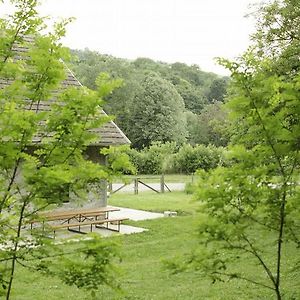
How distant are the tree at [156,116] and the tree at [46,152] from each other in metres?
51.1

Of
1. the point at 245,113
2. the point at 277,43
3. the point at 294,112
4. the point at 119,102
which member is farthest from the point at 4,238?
the point at 119,102

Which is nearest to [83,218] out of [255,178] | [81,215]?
[81,215]

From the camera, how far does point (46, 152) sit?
4.29 m

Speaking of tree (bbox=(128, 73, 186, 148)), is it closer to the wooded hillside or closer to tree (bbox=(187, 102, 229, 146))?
the wooded hillside

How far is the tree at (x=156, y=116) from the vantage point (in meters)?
56.5

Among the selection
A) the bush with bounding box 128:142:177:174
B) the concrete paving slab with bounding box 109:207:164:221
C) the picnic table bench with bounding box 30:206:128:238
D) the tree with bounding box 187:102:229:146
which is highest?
the tree with bounding box 187:102:229:146

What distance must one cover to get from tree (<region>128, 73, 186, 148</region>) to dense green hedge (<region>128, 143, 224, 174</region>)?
16168 mm

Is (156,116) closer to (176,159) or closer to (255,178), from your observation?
(176,159)

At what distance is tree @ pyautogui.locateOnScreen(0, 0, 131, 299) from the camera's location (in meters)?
4.10

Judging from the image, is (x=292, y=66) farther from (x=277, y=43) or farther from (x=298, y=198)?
(x=298, y=198)

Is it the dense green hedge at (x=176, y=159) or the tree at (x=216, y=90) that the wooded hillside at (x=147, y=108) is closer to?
the tree at (x=216, y=90)

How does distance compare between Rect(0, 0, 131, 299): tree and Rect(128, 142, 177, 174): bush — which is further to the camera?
Rect(128, 142, 177, 174): bush

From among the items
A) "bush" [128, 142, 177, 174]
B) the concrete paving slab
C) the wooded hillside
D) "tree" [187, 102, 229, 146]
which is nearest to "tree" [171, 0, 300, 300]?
the concrete paving slab

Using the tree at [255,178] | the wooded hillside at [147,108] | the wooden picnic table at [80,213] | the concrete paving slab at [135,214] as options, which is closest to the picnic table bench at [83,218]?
the wooden picnic table at [80,213]
